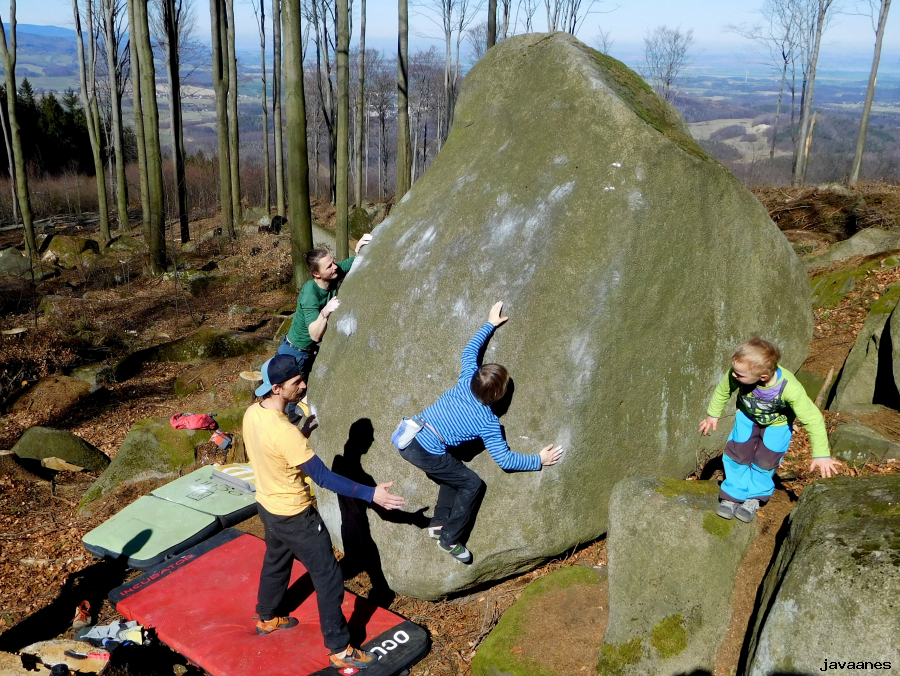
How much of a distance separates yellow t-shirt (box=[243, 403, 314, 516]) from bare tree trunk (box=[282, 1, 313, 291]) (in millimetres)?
8427

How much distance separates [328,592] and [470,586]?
127cm

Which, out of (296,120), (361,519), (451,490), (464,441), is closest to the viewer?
(464,441)

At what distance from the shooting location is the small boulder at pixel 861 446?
5.24 m

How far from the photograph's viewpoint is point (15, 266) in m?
19.3

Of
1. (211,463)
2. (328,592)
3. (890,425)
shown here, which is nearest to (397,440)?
(328,592)

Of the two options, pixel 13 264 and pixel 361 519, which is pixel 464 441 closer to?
pixel 361 519

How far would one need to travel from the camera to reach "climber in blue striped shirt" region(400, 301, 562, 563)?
4512mm

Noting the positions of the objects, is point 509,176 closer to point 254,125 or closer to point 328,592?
point 328,592

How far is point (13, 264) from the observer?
63.5 ft

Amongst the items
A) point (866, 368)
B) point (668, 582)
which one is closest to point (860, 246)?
point (866, 368)

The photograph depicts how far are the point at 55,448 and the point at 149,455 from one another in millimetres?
1587

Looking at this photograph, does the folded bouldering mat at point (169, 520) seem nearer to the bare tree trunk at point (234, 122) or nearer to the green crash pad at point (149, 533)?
the green crash pad at point (149, 533)

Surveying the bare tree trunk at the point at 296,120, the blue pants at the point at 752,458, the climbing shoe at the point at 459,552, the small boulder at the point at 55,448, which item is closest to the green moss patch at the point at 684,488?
the blue pants at the point at 752,458

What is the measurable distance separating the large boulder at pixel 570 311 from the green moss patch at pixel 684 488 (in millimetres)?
483
